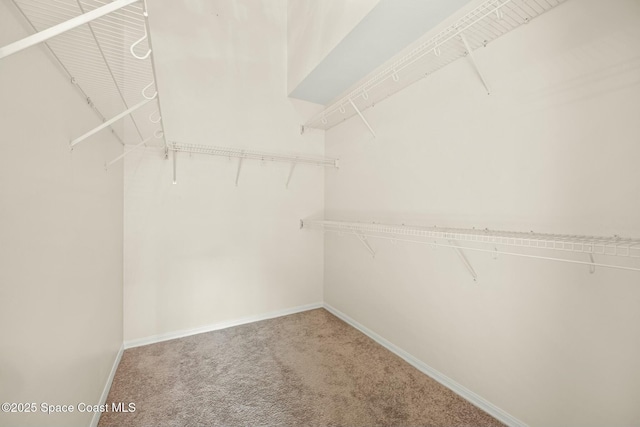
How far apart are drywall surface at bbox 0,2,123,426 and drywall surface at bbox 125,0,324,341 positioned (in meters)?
0.80

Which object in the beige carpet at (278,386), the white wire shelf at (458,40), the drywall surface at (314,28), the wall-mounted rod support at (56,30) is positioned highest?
the drywall surface at (314,28)

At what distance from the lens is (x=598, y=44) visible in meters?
1.15

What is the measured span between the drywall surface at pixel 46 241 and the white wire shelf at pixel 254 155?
0.87 metres

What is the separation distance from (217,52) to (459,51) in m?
2.21

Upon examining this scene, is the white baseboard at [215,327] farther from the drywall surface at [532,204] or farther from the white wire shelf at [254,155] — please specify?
the white wire shelf at [254,155]

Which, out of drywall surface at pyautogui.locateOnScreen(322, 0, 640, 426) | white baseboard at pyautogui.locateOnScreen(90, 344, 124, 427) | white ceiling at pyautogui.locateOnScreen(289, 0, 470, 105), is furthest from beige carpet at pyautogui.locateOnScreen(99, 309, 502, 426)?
white ceiling at pyautogui.locateOnScreen(289, 0, 470, 105)

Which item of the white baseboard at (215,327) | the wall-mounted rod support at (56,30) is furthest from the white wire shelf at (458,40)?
the white baseboard at (215,327)

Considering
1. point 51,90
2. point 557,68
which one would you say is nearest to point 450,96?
point 557,68

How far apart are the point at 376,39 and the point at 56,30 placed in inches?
71.6

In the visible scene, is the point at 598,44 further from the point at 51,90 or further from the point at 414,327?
the point at 51,90

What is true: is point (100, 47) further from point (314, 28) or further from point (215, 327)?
point (215, 327)

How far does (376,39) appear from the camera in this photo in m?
1.86

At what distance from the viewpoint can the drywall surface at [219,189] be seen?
2.35m

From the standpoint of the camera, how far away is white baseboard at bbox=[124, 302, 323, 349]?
7.64 ft
